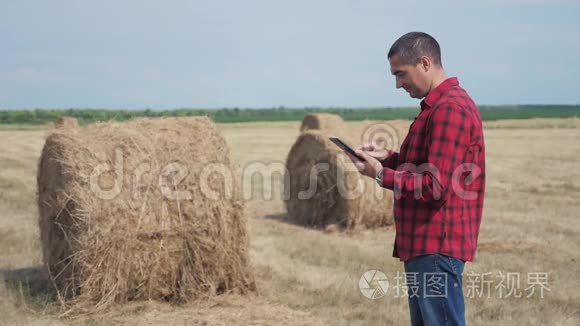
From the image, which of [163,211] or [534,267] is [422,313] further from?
[534,267]

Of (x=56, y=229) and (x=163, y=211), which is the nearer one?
(x=163, y=211)

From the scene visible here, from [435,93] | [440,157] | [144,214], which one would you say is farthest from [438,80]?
[144,214]

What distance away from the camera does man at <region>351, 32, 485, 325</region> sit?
3.20m

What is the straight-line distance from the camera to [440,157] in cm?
318

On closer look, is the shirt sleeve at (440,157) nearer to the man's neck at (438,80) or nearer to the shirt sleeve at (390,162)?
the man's neck at (438,80)

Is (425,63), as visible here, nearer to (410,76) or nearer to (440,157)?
(410,76)

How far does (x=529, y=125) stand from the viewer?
4797 centimetres

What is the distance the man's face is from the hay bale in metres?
4.04

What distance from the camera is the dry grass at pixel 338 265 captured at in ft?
21.4

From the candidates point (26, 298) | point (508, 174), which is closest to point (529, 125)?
point (508, 174)

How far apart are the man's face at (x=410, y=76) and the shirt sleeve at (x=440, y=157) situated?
18 cm

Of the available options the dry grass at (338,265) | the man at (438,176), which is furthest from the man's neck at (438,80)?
the dry grass at (338,265)

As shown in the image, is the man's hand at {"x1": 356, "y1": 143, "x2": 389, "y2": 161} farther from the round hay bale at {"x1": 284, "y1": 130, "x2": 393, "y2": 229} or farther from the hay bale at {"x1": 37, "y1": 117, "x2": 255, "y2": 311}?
the round hay bale at {"x1": 284, "y1": 130, "x2": 393, "y2": 229}

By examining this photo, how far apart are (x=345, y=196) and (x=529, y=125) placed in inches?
1549
